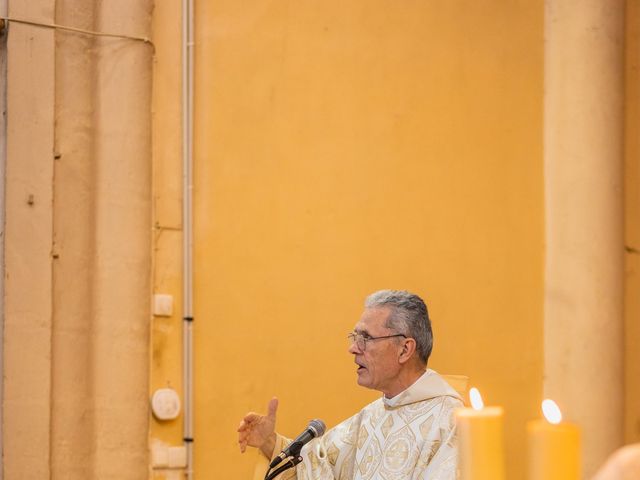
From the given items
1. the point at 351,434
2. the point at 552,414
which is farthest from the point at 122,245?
the point at 552,414

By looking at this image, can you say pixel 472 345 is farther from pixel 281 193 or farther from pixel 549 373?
pixel 281 193

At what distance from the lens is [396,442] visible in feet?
13.4

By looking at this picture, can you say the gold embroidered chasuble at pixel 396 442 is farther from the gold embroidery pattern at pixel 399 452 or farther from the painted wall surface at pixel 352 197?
the painted wall surface at pixel 352 197

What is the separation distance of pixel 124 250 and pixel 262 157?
2.70 feet

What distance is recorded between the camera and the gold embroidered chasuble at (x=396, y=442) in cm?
395

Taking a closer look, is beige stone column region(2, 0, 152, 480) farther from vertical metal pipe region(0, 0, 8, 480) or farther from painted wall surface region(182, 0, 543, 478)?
painted wall surface region(182, 0, 543, 478)

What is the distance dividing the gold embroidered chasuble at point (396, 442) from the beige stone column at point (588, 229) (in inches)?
79.9

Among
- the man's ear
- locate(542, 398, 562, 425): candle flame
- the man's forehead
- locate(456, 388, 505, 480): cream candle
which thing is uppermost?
locate(542, 398, 562, 425): candle flame

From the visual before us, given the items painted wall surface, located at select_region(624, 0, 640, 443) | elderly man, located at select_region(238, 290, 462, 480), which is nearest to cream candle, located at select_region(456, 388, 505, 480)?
elderly man, located at select_region(238, 290, 462, 480)

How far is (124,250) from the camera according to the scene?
5.14 metres

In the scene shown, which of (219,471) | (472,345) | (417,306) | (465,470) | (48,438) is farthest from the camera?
(472,345)

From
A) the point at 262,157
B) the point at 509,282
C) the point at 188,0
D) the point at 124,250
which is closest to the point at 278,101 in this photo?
the point at 262,157

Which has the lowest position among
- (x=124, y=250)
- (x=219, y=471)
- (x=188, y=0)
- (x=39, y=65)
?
(x=219, y=471)

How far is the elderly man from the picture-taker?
4.01 meters
